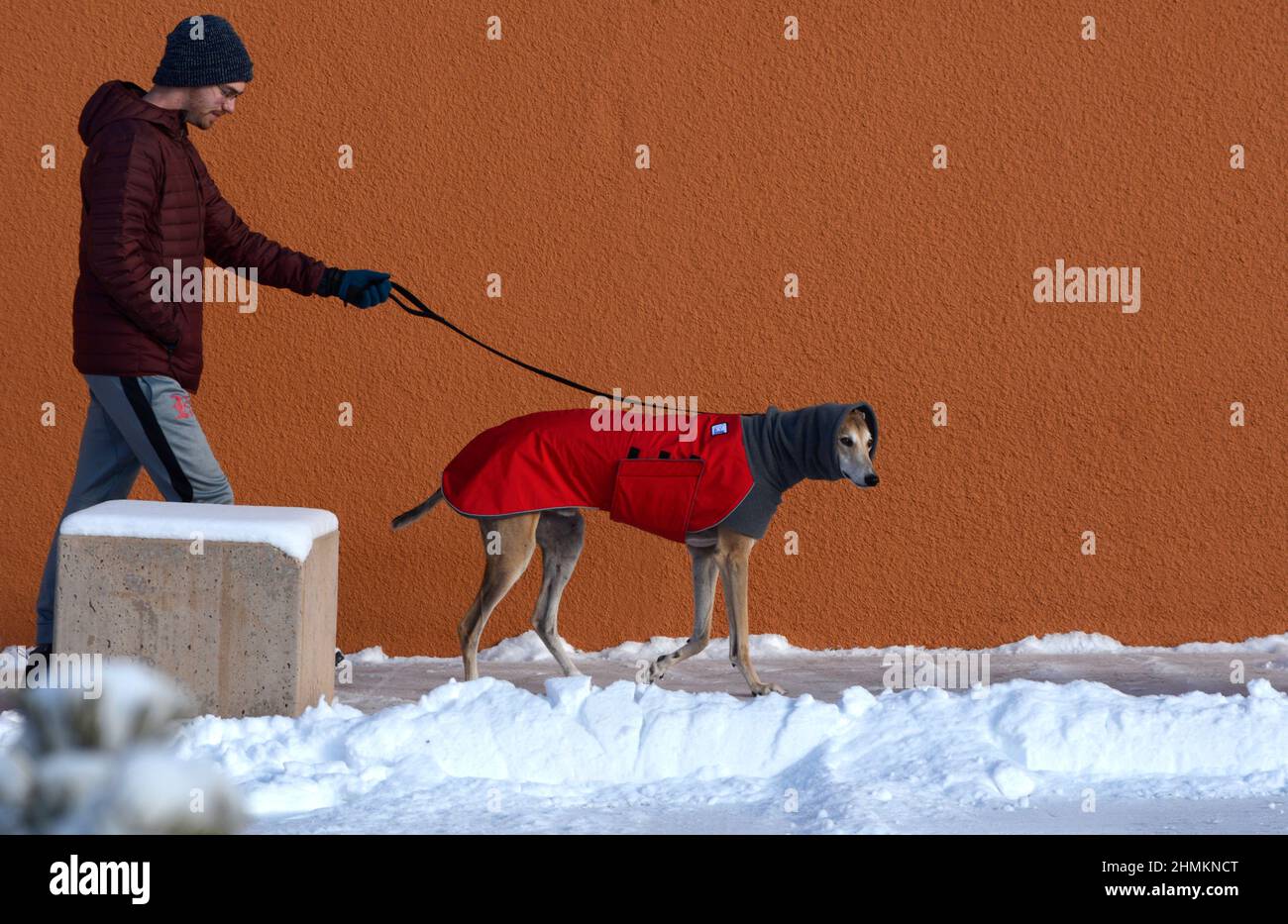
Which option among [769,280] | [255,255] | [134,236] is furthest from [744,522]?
[134,236]

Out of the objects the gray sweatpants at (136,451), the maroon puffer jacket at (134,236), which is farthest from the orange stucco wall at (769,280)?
the maroon puffer jacket at (134,236)

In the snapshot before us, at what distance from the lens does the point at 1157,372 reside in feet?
22.7

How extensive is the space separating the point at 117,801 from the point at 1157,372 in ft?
16.2

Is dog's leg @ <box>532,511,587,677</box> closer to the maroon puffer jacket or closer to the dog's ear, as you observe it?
the dog's ear

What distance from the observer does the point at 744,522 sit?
5707mm

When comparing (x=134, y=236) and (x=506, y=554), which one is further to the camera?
(x=506, y=554)

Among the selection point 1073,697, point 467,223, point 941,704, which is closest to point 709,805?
point 941,704

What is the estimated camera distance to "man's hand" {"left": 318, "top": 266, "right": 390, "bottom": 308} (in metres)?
5.75

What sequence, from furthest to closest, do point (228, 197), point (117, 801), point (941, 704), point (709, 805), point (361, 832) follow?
point (228, 197)
point (941, 704)
point (709, 805)
point (361, 832)
point (117, 801)

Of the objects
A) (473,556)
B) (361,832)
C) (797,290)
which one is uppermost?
(797,290)

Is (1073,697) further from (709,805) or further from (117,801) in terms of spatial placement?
(117,801)

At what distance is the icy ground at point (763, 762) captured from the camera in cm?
422

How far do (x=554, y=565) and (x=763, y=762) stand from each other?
1.78m

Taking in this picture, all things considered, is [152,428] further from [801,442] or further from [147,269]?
[801,442]
